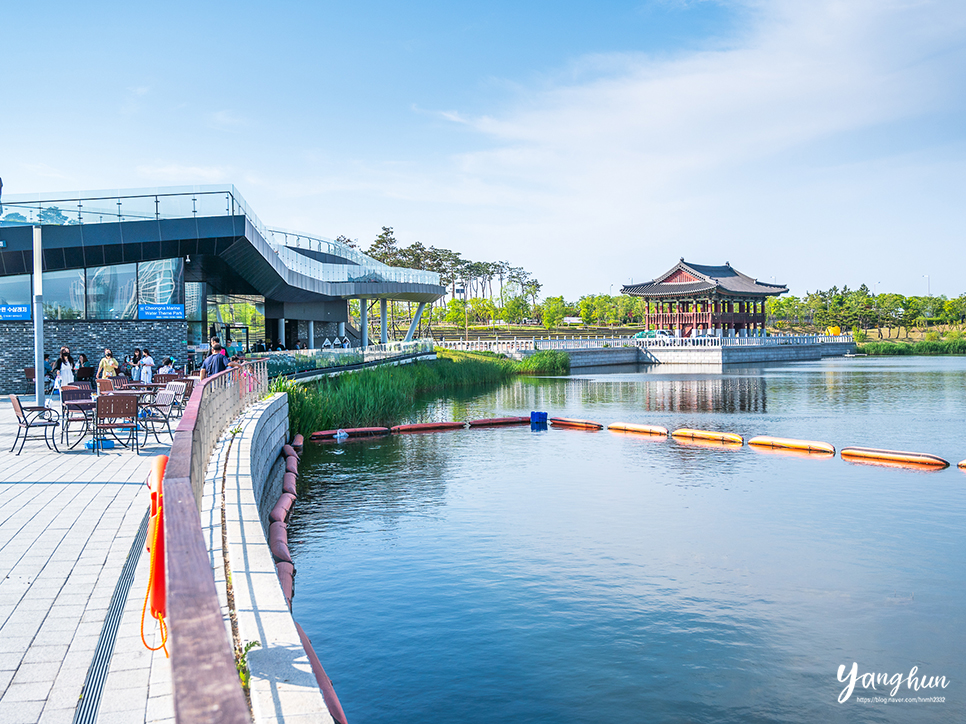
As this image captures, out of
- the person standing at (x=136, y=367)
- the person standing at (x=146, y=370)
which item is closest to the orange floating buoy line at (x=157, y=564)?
the person standing at (x=146, y=370)

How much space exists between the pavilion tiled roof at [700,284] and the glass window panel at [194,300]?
6018cm

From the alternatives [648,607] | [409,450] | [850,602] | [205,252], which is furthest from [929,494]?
[205,252]

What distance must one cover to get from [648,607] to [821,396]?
33.1 meters

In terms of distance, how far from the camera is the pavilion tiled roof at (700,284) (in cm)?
8144

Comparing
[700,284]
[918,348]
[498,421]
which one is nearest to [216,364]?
[498,421]

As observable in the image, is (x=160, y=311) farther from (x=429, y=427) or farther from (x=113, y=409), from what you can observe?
(x=113, y=409)

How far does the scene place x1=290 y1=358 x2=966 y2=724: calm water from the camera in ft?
25.8

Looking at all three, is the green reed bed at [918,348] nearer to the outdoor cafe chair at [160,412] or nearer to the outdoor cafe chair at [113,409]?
the outdoor cafe chair at [160,412]

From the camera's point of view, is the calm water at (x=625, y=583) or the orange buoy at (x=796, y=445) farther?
the orange buoy at (x=796, y=445)

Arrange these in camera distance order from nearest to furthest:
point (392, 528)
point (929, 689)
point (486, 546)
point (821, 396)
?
point (929, 689)
point (486, 546)
point (392, 528)
point (821, 396)

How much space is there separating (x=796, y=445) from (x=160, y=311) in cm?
2122

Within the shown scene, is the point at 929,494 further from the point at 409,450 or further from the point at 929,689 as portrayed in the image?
the point at 409,450

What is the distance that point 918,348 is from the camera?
286 feet

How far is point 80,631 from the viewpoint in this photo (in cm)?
543
